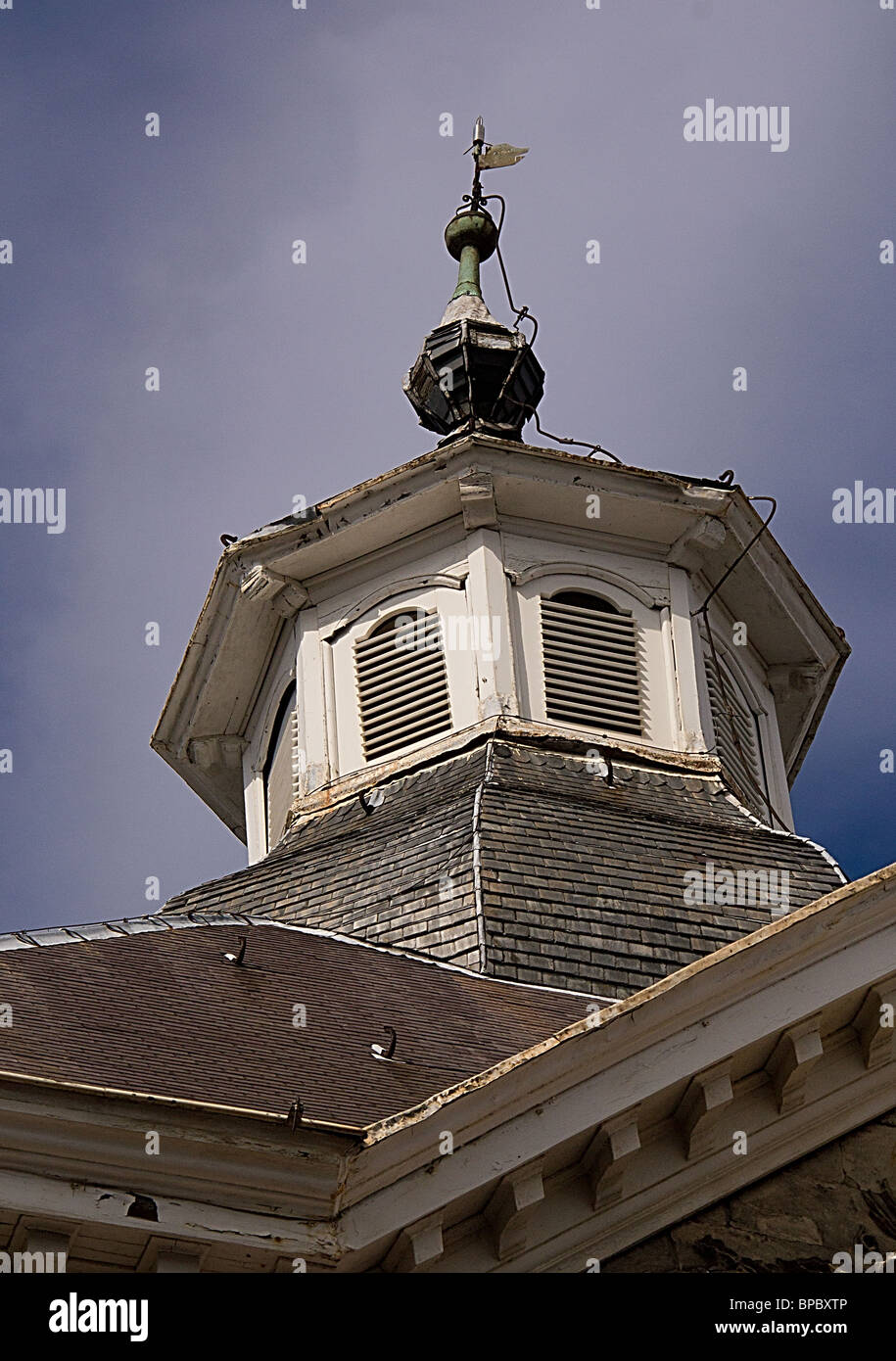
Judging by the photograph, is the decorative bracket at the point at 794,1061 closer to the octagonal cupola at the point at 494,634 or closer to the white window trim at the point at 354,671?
the octagonal cupola at the point at 494,634

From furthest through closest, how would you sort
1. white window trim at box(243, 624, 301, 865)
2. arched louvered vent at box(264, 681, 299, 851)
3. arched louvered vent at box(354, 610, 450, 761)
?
white window trim at box(243, 624, 301, 865) < arched louvered vent at box(264, 681, 299, 851) < arched louvered vent at box(354, 610, 450, 761)

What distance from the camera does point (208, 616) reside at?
61.8 feet

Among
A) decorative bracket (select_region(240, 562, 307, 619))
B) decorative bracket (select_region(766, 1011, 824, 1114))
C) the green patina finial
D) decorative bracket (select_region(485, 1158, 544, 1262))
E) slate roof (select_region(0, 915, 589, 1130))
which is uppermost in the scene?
the green patina finial

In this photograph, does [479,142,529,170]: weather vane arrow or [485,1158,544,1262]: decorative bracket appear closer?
[485,1158,544,1262]: decorative bracket

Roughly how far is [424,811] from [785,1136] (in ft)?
24.0

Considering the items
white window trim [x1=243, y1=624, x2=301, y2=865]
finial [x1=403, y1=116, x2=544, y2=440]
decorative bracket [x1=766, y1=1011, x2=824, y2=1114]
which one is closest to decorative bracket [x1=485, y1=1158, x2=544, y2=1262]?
decorative bracket [x1=766, y1=1011, x2=824, y2=1114]

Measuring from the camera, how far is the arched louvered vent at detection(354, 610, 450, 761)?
17.2m

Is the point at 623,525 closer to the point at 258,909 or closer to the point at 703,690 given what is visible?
the point at 703,690

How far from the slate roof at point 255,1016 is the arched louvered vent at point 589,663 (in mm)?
4236

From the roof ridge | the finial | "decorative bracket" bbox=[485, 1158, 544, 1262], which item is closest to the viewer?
"decorative bracket" bbox=[485, 1158, 544, 1262]

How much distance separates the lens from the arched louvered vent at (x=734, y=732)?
17.6 meters

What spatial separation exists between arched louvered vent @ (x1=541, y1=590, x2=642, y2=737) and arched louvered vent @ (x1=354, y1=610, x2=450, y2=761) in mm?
796

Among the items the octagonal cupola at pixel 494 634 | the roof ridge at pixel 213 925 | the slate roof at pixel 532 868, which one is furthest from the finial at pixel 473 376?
the roof ridge at pixel 213 925

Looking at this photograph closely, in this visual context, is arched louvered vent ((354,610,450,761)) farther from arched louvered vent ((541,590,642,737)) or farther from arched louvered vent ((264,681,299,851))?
arched louvered vent ((541,590,642,737))
